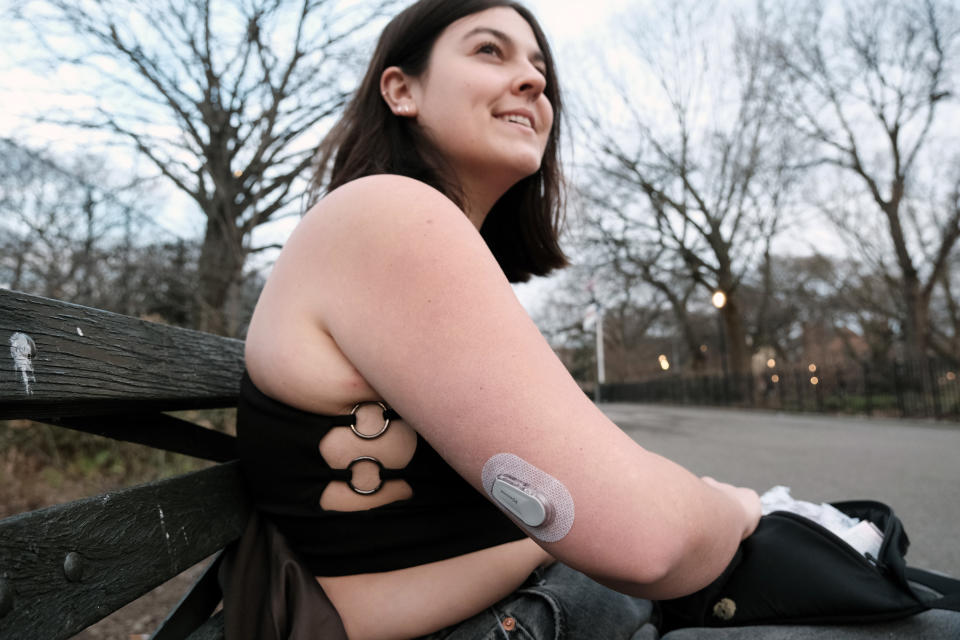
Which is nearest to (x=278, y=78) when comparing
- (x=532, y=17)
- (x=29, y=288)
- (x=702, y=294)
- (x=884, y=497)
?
(x=29, y=288)

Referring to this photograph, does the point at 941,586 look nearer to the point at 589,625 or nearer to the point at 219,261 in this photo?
the point at 589,625

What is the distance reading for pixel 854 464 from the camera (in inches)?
235

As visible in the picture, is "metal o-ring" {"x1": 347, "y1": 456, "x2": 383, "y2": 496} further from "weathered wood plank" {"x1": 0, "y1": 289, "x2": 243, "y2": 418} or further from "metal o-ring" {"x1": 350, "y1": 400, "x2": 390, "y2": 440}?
"weathered wood plank" {"x1": 0, "y1": 289, "x2": 243, "y2": 418}

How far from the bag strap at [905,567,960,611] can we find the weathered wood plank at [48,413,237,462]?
1.49 m

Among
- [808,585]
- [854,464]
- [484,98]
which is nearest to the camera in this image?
[808,585]

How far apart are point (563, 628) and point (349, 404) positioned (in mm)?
559

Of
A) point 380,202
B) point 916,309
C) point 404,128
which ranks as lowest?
point 380,202

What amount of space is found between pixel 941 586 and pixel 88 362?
163 cm

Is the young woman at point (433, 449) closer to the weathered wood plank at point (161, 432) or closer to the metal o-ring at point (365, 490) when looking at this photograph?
the metal o-ring at point (365, 490)

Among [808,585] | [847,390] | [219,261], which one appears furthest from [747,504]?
[847,390]

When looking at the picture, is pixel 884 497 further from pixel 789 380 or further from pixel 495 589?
pixel 789 380

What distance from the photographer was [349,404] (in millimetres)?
1034

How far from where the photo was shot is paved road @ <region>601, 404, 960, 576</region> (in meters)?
3.63

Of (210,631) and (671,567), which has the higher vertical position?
(671,567)
